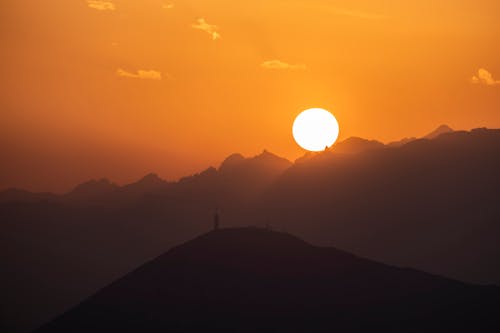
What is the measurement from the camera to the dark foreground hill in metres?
108

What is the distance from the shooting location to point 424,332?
102 m

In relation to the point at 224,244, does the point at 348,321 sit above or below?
below

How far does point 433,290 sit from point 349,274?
44.3ft

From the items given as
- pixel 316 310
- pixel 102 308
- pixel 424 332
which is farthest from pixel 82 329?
pixel 424 332

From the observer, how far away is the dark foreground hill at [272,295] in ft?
355

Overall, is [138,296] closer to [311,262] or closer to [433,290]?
[311,262]

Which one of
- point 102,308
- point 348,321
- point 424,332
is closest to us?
point 424,332

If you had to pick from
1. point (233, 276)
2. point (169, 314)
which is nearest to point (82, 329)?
point (169, 314)

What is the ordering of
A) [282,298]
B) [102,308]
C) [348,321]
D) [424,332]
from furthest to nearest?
[102,308] < [282,298] < [348,321] < [424,332]

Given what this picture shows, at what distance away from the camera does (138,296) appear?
12512 cm

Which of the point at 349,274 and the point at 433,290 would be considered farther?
the point at 349,274

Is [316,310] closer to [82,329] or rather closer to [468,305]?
[468,305]

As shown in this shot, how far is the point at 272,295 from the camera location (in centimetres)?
11900

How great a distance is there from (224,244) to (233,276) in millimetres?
8951
